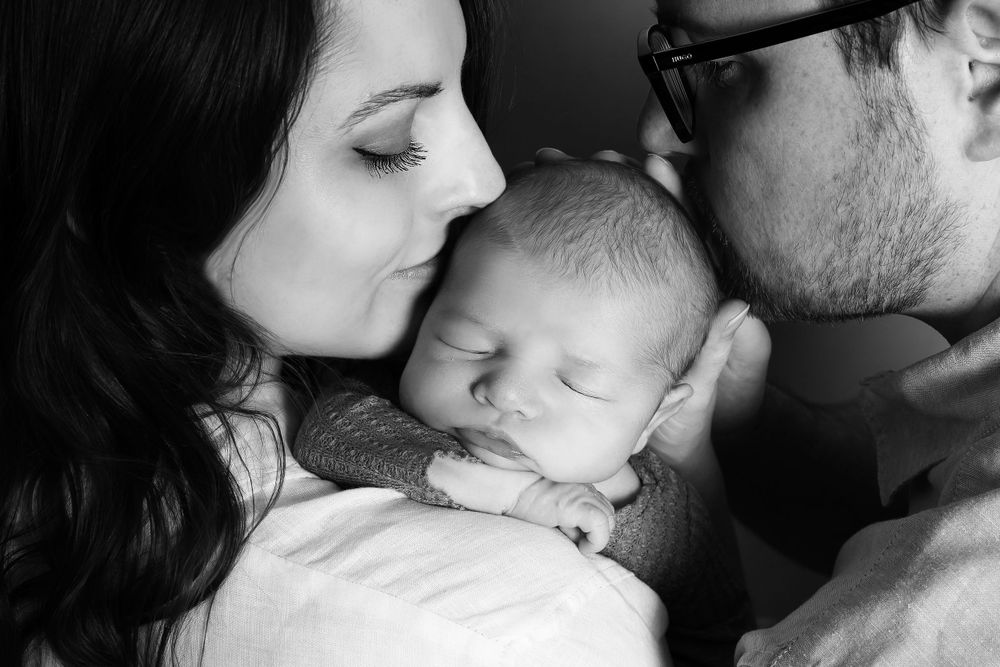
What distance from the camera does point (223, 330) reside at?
144cm

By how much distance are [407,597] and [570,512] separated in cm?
36

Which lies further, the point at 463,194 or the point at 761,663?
the point at 463,194

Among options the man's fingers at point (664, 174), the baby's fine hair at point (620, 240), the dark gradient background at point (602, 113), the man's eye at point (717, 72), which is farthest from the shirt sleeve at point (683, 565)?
the dark gradient background at point (602, 113)

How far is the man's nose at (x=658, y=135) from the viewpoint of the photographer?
1792 mm

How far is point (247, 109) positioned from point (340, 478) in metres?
0.58

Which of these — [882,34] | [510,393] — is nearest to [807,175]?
[882,34]

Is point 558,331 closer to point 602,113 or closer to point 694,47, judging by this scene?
point 694,47

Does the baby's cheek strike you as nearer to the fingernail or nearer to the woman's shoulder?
the woman's shoulder

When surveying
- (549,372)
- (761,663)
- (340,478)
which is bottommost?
(761,663)

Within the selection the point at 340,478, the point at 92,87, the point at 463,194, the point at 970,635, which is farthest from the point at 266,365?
the point at 970,635

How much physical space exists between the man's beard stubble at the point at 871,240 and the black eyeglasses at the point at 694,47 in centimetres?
11

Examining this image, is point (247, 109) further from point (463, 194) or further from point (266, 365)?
point (266, 365)

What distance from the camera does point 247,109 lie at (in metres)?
1.20

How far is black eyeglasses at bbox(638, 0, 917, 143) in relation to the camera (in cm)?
141
